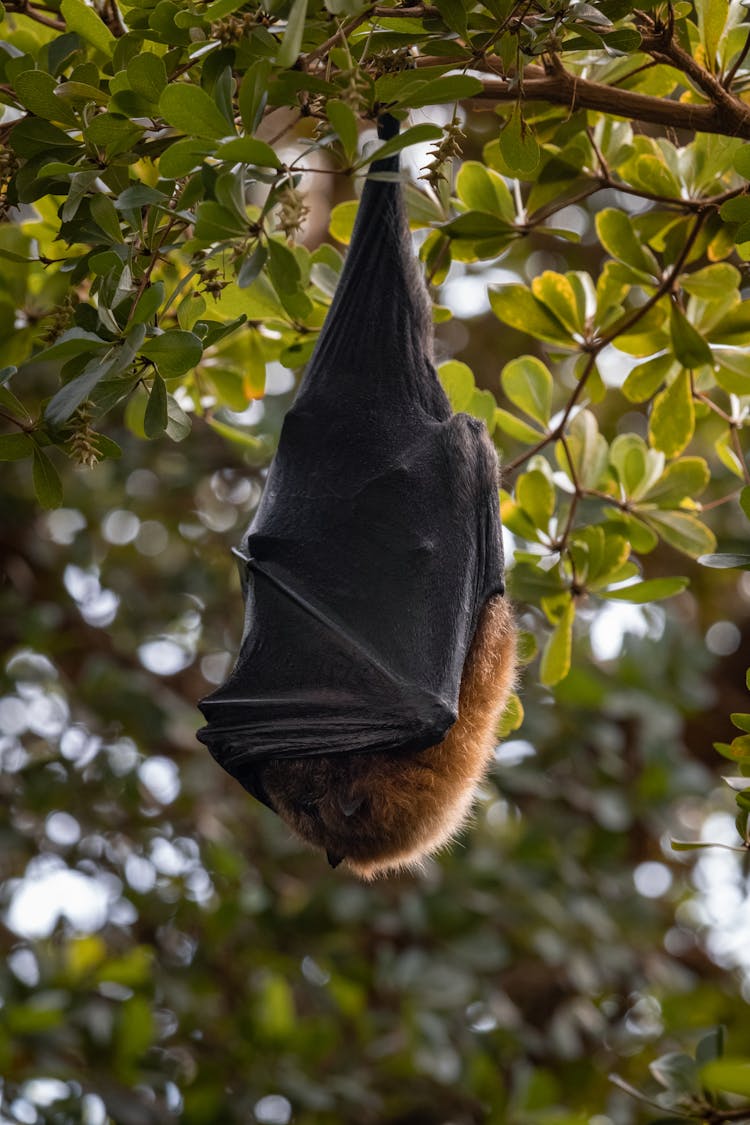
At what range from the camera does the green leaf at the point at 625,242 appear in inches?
92.1

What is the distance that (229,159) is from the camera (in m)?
1.52

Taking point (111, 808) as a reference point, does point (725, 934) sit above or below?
below

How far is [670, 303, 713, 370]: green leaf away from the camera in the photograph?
7.67 feet

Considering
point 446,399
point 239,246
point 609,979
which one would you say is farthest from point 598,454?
point 609,979

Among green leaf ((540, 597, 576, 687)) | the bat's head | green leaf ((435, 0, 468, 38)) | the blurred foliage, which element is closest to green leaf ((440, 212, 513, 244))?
the blurred foliage

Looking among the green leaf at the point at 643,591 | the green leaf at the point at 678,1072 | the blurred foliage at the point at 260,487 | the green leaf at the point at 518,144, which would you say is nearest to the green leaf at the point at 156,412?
the blurred foliage at the point at 260,487

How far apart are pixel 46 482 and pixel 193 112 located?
682 mm

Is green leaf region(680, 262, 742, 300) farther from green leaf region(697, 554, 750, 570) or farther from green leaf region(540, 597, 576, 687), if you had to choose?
green leaf region(540, 597, 576, 687)

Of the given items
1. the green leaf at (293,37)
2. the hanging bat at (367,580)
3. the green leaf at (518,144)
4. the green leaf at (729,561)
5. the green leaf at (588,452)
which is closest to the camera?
the green leaf at (293,37)

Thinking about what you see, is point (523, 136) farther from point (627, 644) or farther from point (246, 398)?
point (627, 644)

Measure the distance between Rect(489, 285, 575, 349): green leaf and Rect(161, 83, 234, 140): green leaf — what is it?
38.3 inches

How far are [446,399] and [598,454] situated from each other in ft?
1.22

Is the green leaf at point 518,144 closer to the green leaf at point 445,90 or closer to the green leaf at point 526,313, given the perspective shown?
the green leaf at point 445,90

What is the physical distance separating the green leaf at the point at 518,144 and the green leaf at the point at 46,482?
3.02ft
